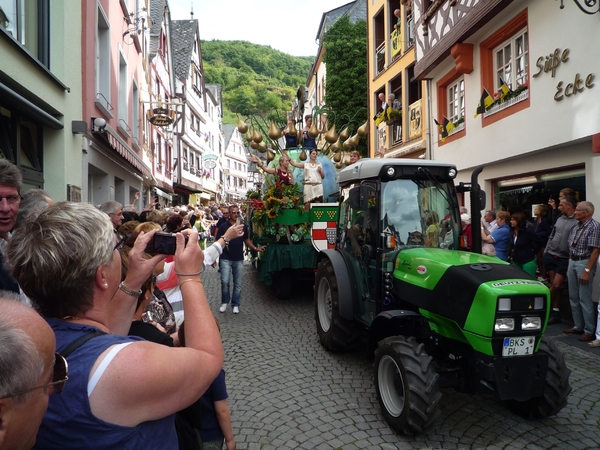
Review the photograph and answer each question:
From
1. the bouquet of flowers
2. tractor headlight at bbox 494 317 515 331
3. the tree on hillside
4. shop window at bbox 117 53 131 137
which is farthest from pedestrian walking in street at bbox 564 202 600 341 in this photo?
the tree on hillside

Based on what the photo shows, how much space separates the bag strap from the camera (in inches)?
47.3

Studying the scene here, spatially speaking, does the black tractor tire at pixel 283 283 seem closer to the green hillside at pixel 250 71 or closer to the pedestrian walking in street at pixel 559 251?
the pedestrian walking in street at pixel 559 251

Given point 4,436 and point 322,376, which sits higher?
point 4,436

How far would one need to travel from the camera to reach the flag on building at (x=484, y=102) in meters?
8.77

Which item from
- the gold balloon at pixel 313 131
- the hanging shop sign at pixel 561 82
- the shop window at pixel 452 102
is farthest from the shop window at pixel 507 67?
the gold balloon at pixel 313 131

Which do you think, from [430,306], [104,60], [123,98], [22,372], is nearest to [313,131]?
[104,60]

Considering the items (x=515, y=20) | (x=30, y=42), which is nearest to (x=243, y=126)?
(x=30, y=42)

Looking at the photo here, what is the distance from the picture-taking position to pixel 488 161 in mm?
9031

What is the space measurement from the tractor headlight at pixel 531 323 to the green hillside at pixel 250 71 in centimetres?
5110

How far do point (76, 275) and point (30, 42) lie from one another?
22.6 ft

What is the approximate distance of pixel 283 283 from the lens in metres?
8.01

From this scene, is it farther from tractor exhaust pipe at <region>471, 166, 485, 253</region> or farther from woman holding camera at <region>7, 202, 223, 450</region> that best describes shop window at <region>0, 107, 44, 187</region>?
tractor exhaust pipe at <region>471, 166, 485, 253</region>

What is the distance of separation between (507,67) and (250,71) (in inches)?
2508

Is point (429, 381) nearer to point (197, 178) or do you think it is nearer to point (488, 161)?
point (488, 161)
